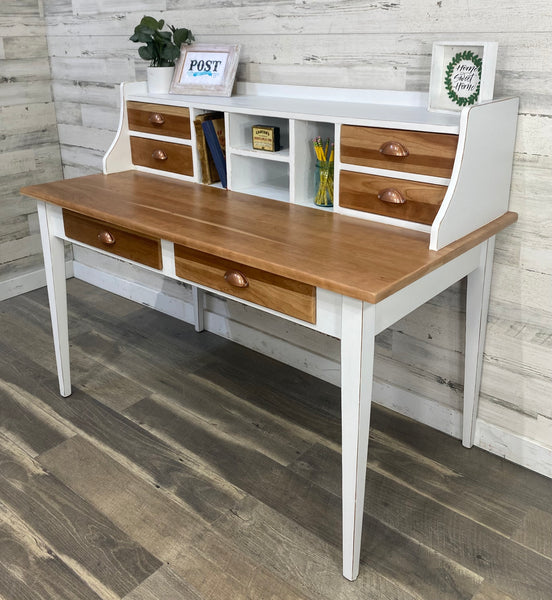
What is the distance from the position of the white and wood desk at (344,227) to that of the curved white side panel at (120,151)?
0.18 metres

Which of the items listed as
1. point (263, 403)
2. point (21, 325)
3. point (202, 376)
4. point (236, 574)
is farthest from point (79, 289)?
point (236, 574)

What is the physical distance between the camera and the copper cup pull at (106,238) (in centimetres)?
185

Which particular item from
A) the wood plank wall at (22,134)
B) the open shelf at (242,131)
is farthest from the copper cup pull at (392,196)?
the wood plank wall at (22,134)

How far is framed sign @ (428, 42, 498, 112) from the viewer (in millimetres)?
1536

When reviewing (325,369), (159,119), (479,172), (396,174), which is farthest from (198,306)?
(479,172)

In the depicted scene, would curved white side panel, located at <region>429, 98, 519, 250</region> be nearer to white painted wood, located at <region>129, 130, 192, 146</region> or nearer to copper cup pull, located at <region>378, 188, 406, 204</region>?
copper cup pull, located at <region>378, 188, 406, 204</region>

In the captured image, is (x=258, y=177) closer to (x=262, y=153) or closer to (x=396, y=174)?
(x=262, y=153)

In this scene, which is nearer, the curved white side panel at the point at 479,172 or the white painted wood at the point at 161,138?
the curved white side panel at the point at 479,172

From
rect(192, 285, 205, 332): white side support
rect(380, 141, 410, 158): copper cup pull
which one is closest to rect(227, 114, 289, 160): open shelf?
rect(380, 141, 410, 158): copper cup pull

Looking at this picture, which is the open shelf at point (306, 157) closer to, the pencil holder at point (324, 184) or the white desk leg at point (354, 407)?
the pencil holder at point (324, 184)

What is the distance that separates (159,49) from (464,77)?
1.09 metres

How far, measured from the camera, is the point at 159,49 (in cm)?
219

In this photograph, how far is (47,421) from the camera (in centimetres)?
218

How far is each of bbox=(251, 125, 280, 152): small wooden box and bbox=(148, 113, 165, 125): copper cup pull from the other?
37 cm
